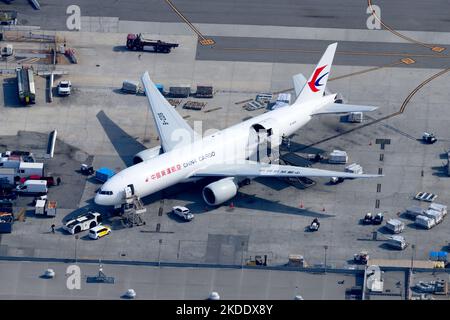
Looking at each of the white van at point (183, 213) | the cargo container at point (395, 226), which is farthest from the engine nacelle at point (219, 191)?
the cargo container at point (395, 226)

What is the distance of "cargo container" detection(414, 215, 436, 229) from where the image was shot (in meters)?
190

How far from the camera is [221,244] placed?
18762 centimetres

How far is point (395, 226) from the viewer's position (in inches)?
7446

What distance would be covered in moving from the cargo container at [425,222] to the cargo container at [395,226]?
2.62 m

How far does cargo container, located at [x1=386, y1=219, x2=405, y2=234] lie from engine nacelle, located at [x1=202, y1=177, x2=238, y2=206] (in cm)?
2168

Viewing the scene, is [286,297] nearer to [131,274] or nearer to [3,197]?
[131,274]

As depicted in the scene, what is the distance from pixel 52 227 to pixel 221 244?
23.2m

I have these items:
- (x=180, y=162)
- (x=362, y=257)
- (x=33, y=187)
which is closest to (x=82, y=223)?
(x=33, y=187)

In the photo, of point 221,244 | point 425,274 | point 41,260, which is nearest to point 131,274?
point 41,260

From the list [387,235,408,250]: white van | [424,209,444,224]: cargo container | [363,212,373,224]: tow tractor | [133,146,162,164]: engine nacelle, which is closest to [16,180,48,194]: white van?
[133,146,162,164]: engine nacelle

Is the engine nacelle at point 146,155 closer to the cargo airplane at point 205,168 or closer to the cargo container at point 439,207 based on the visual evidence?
the cargo airplane at point 205,168

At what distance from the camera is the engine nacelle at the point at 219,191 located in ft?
630

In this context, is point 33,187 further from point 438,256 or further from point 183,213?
point 438,256

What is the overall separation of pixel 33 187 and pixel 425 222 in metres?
54.6
